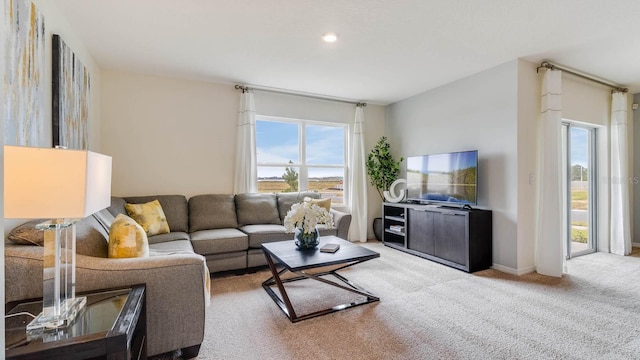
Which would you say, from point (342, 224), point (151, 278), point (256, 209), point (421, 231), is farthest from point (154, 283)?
point (421, 231)

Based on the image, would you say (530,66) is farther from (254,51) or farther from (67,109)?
(67,109)

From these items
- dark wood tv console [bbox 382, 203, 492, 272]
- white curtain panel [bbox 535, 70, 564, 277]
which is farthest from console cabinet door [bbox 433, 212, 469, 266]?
white curtain panel [bbox 535, 70, 564, 277]

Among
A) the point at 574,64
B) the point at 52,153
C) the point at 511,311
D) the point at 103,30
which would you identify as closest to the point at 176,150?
the point at 103,30

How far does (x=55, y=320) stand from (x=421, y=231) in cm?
376

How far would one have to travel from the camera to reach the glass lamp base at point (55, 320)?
3.74ft

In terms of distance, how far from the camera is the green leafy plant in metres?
4.95

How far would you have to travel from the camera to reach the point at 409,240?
4211 mm

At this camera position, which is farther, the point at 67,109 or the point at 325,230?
the point at 325,230

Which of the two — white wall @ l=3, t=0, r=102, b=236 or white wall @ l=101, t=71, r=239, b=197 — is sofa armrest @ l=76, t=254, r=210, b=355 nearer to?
white wall @ l=3, t=0, r=102, b=236

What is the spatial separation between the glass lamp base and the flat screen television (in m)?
3.69

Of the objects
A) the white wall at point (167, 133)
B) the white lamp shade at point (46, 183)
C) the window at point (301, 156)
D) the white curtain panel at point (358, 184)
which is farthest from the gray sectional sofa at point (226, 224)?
the white lamp shade at point (46, 183)

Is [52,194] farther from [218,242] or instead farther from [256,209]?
[256,209]

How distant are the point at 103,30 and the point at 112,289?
2.41 meters

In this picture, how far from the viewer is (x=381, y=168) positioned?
496 centimetres
